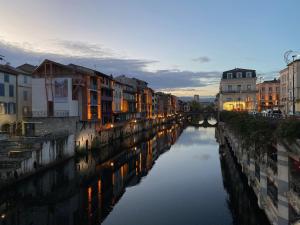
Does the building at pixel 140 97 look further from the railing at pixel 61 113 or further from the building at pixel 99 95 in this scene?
the railing at pixel 61 113

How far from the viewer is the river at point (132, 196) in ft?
90.7

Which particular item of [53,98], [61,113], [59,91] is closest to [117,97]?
[59,91]

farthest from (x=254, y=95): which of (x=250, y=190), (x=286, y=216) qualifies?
(x=286, y=216)

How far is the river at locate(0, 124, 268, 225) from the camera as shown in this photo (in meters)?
27.7

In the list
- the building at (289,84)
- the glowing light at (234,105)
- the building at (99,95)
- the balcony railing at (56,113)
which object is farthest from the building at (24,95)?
the glowing light at (234,105)

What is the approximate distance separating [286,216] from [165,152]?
5044 cm

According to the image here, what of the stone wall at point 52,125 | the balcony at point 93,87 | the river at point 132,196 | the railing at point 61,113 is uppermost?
the balcony at point 93,87

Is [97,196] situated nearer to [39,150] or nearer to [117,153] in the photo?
[39,150]

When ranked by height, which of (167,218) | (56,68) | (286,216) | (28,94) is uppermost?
(56,68)

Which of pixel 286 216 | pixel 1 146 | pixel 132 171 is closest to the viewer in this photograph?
pixel 286 216

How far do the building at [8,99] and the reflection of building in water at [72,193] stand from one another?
16.3 metres

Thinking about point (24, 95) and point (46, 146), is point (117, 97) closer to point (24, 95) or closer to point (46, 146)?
point (24, 95)

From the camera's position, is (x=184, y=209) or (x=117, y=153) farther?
(x=117, y=153)

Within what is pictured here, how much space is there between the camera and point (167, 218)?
2805 centimetres
